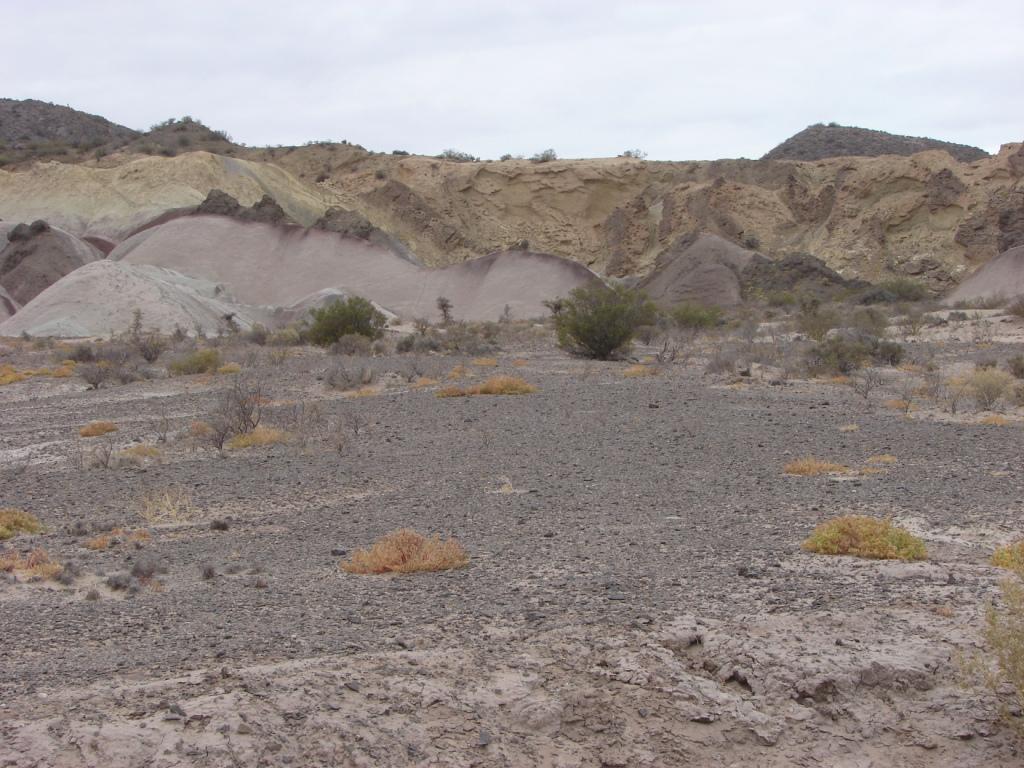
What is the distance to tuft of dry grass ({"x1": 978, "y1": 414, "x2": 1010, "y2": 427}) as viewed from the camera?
43.6 ft

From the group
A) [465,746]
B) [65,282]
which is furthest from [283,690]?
[65,282]

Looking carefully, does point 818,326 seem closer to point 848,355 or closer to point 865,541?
point 848,355

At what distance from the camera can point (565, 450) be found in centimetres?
1234

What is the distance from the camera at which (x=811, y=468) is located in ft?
34.7

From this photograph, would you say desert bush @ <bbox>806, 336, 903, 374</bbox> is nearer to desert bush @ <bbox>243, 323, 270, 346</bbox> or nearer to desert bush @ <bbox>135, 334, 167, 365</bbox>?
desert bush @ <bbox>135, 334, 167, 365</bbox>

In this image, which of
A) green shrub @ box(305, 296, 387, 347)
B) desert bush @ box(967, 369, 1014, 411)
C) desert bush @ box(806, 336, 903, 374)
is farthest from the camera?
green shrub @ box(305, 296, 387, 347)

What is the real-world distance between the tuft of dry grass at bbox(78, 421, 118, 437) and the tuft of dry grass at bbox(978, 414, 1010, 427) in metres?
11.5

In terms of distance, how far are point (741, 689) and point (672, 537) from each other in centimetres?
271

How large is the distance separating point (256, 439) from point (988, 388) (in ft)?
32.4

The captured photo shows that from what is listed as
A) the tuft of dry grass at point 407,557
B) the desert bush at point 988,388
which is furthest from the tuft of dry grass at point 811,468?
the desert bush at point 988,388

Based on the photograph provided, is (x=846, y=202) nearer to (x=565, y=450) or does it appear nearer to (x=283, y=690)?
(x=565, y=450)

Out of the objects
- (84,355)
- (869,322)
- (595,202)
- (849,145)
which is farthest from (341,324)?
(849,145)

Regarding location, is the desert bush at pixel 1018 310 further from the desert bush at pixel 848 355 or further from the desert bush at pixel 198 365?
the desert bush at pixel 198 365

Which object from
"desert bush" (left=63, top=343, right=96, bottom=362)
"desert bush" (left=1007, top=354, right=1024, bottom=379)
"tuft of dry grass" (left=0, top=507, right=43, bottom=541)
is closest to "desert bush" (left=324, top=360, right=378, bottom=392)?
"desert bush" (left=63, top=343, right=96, bottom=362)
